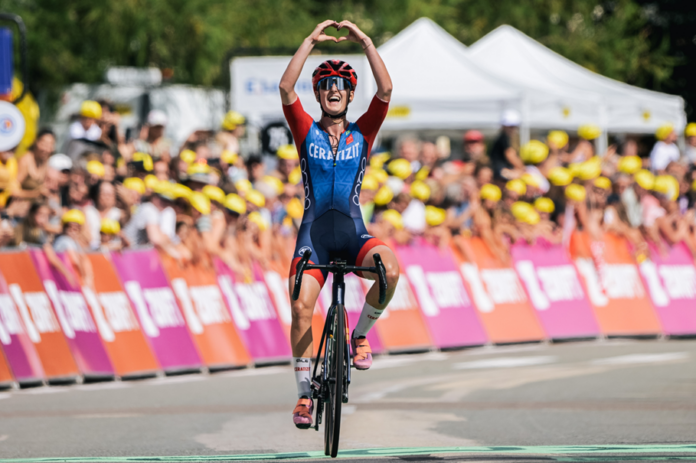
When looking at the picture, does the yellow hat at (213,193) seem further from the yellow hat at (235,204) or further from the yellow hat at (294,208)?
the yellow hat at (294,208)

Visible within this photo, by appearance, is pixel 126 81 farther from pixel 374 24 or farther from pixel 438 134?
pixel 374 24

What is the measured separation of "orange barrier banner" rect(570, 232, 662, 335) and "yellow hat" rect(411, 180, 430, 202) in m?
2.11

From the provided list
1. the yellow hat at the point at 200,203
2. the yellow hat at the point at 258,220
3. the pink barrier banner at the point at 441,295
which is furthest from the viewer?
the pink barrier banner at the point at 441,295

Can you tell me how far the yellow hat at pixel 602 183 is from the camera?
17.6m

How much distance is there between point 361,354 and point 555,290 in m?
8.79

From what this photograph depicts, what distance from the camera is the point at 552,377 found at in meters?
13.1

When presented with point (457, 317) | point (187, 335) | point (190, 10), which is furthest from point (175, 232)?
point (190, 10)

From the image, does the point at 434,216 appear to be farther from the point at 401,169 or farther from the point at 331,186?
the point at 331,186

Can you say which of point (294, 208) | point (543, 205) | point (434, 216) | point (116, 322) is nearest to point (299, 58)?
point (116, 322)

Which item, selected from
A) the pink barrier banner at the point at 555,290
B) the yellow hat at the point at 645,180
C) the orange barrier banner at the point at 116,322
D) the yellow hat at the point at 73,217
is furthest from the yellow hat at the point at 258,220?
the yellow hat at the point at 645,180

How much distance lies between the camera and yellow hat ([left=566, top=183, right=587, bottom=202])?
1723 cm

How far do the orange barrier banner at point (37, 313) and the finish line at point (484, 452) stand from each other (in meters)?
4.52

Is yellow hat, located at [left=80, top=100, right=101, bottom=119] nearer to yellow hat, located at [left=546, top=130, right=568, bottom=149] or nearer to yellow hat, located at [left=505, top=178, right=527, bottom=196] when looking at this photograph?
yellow hat, located at [left=505, top=178, right=527, bottom=196]

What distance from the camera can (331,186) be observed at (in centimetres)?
838
